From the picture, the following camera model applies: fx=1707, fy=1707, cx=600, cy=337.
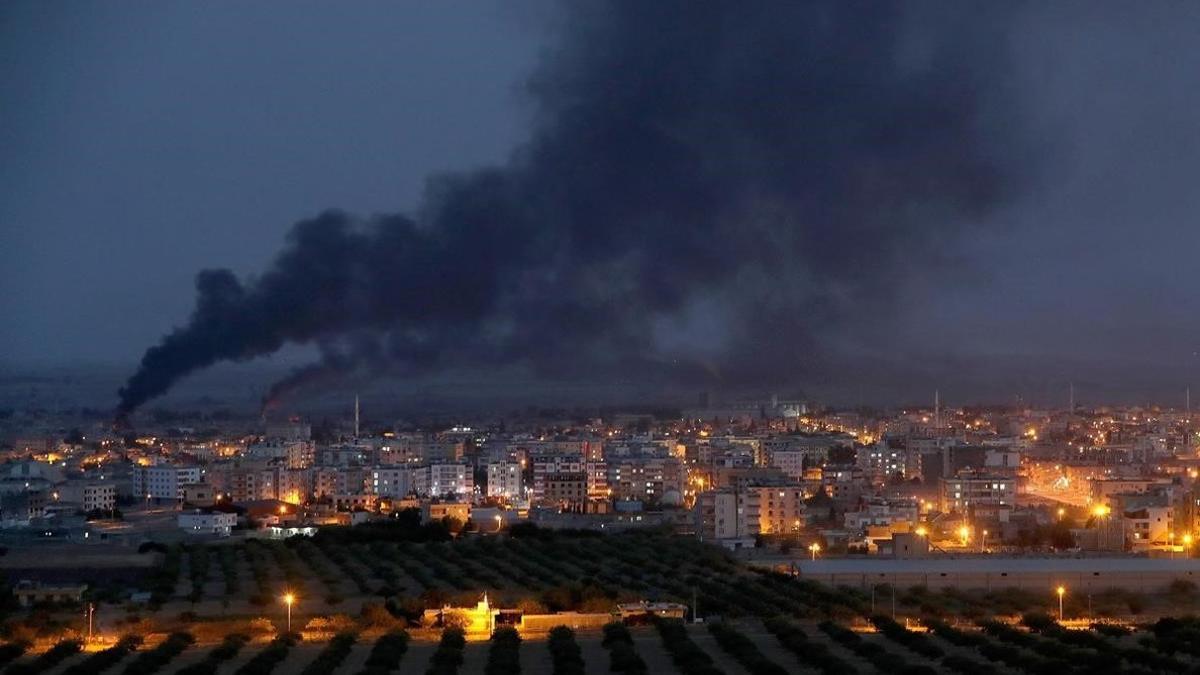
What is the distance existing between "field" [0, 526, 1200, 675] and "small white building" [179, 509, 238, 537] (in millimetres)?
8124

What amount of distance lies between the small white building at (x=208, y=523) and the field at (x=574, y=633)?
812 centimetres

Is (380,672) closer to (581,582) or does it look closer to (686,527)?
(581,582)

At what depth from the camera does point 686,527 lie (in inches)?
1145

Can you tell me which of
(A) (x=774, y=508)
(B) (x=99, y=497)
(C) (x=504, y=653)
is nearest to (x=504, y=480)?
(B) (x=99, y=497)

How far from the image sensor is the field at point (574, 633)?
12195 mm

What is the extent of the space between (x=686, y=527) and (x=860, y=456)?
1717 centimetres

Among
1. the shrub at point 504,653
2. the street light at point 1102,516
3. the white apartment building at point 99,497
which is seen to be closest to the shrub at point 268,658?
the shrub at point 504,653

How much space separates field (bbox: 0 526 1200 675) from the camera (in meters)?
12.2

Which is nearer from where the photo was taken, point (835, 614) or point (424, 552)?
point (835, 614)

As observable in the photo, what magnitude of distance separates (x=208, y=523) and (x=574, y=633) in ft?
55.8

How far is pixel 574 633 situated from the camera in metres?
14.0

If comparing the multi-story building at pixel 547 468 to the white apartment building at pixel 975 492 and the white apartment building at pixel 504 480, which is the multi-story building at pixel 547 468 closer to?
the white apartment building at pixel 504 480

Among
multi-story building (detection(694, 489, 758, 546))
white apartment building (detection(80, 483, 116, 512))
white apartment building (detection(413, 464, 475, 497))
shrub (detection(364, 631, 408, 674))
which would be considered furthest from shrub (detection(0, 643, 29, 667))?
white apartment building (detection(413, 464, 475, 497))

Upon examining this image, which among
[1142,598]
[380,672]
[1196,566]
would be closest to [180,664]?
[380,672]
